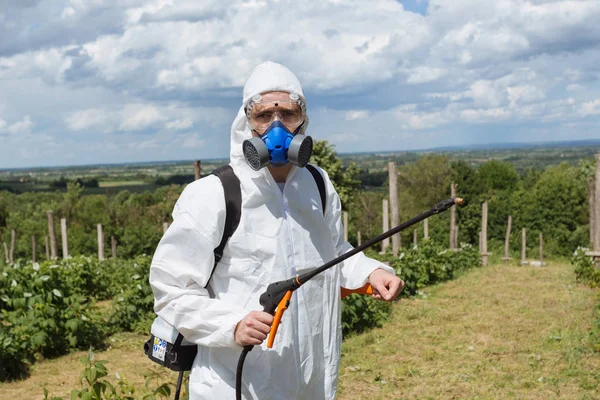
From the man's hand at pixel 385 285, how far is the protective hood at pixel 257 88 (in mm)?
537

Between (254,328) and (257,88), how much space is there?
79cm

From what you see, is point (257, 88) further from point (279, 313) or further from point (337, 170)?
point (337, 170)

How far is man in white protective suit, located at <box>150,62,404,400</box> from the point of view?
6.17 ft

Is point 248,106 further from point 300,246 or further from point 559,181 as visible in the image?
point 559,181

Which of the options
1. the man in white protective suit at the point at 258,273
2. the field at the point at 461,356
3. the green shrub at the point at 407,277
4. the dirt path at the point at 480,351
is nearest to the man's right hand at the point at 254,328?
the man in white protective suit at the point at 258,273

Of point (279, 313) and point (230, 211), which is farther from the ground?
point (230, 211)

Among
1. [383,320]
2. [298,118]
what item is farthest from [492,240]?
[298,118]

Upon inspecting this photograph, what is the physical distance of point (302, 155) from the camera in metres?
2.03

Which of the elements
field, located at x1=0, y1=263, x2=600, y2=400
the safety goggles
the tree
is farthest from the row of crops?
the tree

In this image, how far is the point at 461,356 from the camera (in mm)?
6145

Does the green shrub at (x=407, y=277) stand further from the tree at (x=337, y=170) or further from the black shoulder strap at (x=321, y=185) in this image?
the tree at (x=337, y=170)

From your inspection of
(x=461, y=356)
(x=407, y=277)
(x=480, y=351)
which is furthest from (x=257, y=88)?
(x=407, y=277)

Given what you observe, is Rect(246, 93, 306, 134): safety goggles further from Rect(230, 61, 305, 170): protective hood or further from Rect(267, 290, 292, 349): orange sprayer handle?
Rect(267, 290, 292, 349): orange sprayer handle

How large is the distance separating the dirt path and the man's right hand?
11.4ft
